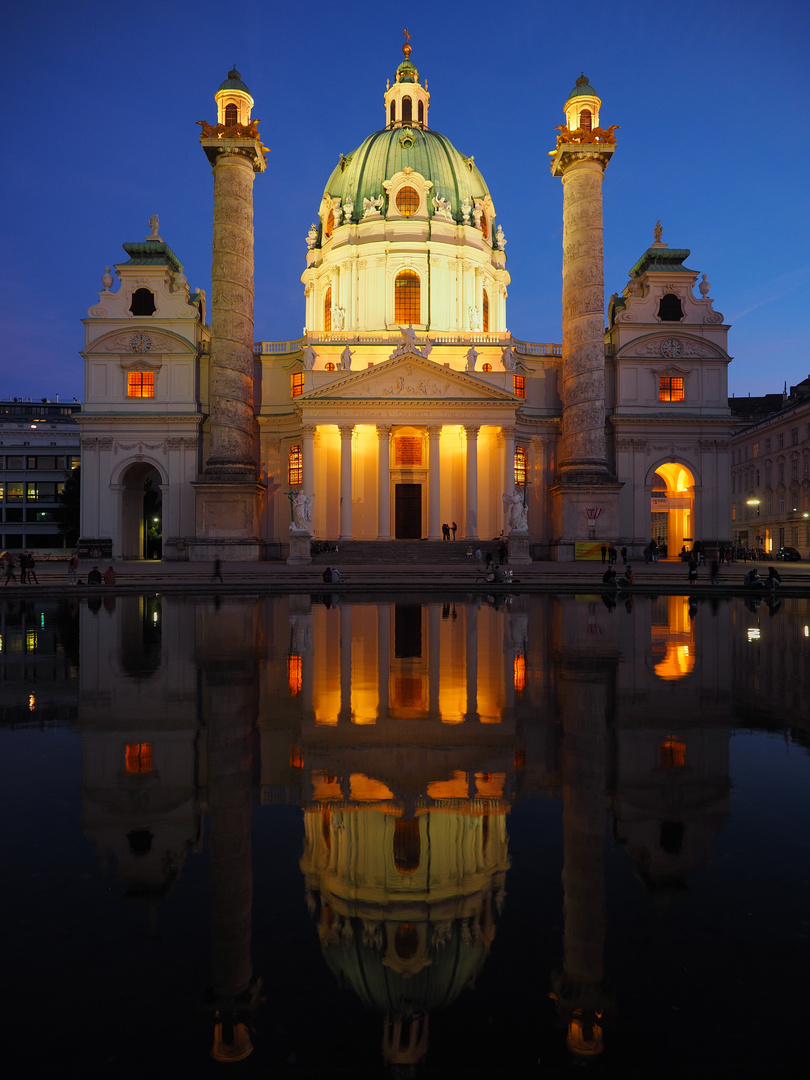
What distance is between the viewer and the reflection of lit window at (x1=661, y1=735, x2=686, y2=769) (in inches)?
238

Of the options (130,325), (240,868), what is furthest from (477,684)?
(130,325)

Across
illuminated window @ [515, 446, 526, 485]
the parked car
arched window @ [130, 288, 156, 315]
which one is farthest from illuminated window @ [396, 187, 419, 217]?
the parked car

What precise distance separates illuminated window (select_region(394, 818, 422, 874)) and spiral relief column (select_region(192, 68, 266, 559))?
41359 millimetres

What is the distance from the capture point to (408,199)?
5606 cm

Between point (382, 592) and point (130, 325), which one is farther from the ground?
point (130, 325)

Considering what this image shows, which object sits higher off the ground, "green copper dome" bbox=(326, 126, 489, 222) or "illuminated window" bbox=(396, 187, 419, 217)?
"green copper dome" bbox=(326, 126, 489, 222)

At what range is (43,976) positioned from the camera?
3107 millimetres

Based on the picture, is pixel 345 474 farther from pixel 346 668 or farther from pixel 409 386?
pixel 346 668

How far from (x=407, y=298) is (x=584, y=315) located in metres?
15.0

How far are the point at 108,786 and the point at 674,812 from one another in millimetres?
4210

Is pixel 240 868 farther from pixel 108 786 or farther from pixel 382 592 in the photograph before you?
pixel 382 592

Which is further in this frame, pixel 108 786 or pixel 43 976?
pixel 108 786

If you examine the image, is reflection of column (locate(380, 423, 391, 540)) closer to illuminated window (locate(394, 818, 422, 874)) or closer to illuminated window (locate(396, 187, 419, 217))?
illuminated window (locate(396, 187, 419, 217))

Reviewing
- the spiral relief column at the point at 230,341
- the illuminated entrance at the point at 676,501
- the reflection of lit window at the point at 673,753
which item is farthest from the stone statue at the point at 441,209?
the reflection of lit window at the point at 673,753
